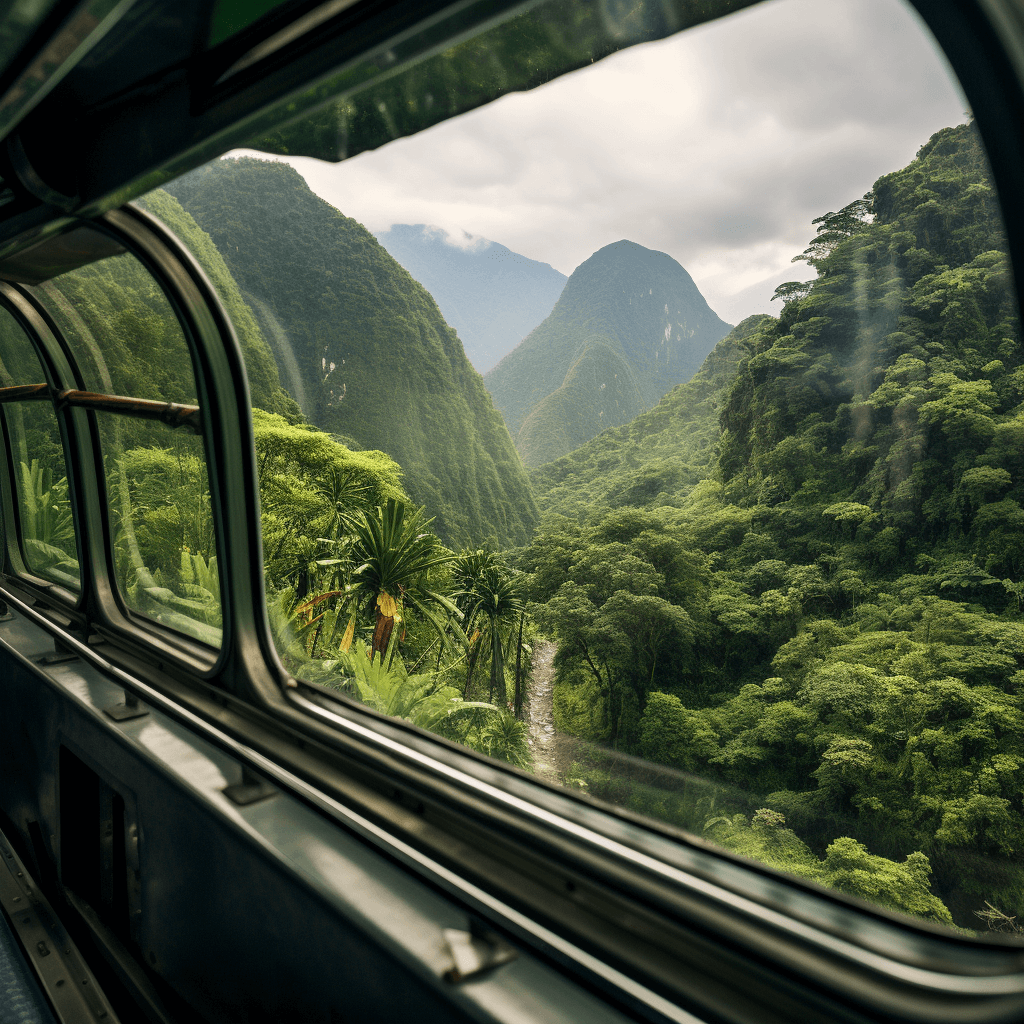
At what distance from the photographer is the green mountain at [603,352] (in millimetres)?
1837

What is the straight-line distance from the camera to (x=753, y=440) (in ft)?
5.24

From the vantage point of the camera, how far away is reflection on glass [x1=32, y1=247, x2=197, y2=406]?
217 centimetres

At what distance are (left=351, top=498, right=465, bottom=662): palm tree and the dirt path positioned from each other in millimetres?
2173

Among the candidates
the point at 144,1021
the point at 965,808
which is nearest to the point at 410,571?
the point at 144,1021

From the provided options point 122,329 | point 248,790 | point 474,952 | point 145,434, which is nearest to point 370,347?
point 122,329

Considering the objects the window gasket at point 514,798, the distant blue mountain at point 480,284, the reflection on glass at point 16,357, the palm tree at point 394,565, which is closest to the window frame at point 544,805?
the window gasket at point 514,798

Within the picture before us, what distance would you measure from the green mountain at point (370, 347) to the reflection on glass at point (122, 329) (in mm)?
604

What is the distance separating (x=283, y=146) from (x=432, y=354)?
305cm

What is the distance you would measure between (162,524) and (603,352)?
191 cm

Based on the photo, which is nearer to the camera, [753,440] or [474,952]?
[474,952]

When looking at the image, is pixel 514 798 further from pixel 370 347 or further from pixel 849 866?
pixel 370 347

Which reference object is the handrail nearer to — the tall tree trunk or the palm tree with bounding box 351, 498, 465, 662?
the tall tree trunk

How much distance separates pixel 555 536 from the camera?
2.74 metres

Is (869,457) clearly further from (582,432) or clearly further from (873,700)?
(582,432)
